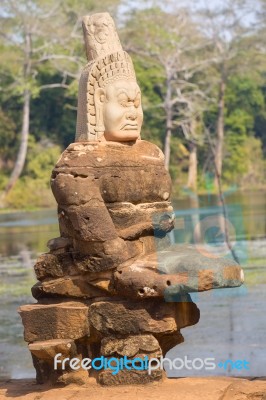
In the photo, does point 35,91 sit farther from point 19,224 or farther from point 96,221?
point 96,221

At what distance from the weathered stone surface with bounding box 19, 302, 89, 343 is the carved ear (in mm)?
1301

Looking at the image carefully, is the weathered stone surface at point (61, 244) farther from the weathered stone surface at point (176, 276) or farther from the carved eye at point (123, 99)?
the carved eye at point (123, 99)

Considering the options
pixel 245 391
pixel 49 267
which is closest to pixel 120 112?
pixel 49 267

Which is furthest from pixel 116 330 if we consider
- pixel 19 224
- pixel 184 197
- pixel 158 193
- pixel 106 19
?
pixel 184 197

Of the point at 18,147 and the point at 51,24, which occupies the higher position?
the point at 51,24

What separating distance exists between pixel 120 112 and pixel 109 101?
0.11 m

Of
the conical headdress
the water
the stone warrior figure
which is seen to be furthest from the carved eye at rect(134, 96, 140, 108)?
the water

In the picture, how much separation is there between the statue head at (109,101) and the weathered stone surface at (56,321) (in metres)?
1.27

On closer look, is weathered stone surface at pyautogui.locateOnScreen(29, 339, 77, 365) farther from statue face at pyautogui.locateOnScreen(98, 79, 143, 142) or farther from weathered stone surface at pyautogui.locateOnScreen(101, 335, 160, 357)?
statue face at pyautogui.locateOnScreen(98, 79, 143, 142)

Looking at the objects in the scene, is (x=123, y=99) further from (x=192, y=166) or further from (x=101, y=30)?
(x=192, y=166)

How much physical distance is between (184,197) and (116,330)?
123 feet

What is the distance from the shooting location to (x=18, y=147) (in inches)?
1801

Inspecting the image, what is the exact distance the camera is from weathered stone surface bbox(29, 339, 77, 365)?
24.0 ft

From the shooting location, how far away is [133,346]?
7.23 meters
